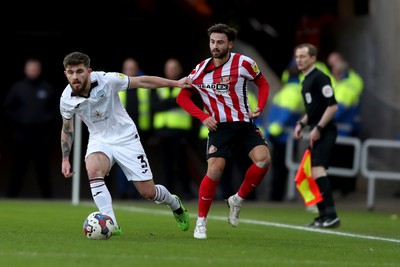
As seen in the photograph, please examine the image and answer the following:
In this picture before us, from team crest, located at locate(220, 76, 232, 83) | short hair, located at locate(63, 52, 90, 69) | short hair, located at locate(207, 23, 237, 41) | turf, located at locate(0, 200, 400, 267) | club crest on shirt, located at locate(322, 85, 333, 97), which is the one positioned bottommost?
turf, located at locate(0, 200, 400, 267)

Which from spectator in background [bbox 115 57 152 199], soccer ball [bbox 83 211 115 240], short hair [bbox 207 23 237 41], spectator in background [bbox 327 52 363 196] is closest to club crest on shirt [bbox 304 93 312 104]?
short hair [bbox 207 23 237 41]

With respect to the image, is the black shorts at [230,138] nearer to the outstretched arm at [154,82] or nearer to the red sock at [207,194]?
the red sock at [207,194]

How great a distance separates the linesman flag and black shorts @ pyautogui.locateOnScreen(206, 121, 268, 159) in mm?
2434

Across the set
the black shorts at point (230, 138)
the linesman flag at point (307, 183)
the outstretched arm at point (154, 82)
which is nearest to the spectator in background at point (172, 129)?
the linesman flag at point (307, 183)

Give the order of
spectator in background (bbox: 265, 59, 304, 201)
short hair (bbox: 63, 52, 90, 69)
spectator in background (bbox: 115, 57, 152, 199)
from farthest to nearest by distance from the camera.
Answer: spectator in background (bbox: 115, 57, 152, 199) → spectator in background (bbox: 265, 59, 304, 201) → short hair (bbox: 63, 52, 90, 69)

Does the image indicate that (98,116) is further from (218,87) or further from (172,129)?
(172,129)

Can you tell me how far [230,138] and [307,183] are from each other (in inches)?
114

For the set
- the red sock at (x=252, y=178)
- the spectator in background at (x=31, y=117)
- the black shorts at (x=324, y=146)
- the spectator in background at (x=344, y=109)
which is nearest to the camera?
the red sock at (x=252, y=178)

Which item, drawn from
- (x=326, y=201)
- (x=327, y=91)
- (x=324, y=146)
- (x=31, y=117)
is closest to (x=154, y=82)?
(x=327, y=91)

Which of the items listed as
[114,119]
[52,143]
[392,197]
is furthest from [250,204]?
[114,119]

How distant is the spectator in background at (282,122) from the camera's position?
742 inches

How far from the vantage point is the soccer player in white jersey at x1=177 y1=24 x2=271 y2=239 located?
439 inches

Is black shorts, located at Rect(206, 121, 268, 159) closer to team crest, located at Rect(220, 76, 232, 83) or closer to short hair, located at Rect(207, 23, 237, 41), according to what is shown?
team crest, located at Rect(220, 76, 232, 83)

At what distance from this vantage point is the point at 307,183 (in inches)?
550
